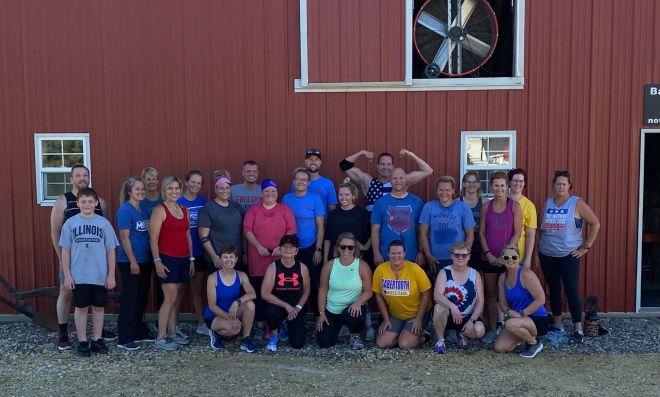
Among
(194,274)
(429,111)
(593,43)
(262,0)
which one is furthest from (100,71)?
(593,43)

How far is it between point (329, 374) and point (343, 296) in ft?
2.78

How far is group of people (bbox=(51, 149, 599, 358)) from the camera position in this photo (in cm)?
516

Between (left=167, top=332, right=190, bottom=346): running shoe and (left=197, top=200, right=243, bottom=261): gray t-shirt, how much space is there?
80cm

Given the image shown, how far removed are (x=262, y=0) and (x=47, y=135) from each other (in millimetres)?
2877

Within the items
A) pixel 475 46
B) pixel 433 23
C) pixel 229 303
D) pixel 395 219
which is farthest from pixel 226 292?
pixel 475 46

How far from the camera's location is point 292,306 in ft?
17.7

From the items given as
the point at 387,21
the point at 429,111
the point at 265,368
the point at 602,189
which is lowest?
the point at 265,368

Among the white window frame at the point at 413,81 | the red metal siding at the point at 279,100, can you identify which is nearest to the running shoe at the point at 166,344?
the red metal siding at the point at 279,100

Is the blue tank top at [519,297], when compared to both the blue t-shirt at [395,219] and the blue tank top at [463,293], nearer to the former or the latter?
the blue tank top at [463,293]

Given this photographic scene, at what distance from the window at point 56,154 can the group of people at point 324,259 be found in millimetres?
1206

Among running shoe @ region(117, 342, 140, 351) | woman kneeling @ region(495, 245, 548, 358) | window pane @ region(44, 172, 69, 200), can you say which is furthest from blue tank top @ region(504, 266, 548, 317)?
window pane @ region(44, 172, 69, 200)

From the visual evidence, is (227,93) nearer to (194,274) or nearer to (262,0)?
(262,0)

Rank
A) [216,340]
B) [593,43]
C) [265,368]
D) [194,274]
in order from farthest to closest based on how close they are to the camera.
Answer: [593,43] < [194,274] < [216,340] < [265,368]

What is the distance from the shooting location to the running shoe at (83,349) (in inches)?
205
